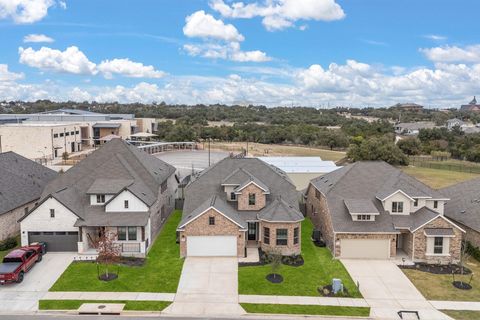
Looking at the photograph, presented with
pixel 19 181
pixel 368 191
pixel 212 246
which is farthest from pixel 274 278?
pixel 19 181

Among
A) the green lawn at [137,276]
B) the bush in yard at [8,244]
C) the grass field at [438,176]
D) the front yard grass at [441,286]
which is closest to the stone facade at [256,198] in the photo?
the green lawn at [137,276]

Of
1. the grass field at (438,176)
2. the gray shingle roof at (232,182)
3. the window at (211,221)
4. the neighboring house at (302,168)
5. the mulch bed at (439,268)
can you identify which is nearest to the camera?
the mulch bed at (439,268)

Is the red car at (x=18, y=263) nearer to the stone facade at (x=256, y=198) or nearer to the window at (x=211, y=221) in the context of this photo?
the window at (x=211, y=221)

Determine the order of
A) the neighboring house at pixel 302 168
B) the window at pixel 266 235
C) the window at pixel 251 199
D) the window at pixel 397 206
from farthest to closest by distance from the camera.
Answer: the neighboring house at pixel 302 168 < the window at pixel 251 199 < the window at pixel 397 206 < the window at pixel 266 235

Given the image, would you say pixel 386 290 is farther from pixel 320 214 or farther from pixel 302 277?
pixel 320 214

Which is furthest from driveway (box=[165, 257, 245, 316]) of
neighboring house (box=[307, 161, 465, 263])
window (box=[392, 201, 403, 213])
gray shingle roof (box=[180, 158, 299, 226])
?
window (box=[392, 201, 403, 213])
